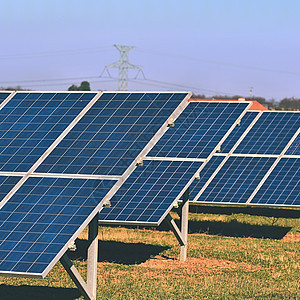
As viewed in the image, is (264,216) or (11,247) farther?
(264,216)

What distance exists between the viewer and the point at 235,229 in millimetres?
38719

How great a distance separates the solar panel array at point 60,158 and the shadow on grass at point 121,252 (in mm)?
7747

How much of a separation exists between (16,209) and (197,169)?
9.91 m

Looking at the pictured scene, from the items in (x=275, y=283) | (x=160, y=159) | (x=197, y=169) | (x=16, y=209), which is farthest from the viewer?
(x=160, y=159)

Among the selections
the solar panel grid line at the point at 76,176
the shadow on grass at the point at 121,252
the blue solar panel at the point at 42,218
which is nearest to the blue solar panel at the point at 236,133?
the shadow on grass at the point at 121,252

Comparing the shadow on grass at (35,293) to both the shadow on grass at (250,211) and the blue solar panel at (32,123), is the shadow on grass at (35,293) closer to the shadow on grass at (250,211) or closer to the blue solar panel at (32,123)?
the blue solar panel at (32,123)

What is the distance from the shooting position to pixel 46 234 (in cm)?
1725

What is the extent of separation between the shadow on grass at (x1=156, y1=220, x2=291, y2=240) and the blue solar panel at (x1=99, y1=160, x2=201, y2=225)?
400 inches

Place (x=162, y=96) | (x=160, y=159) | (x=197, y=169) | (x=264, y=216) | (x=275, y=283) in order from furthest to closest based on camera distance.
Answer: (x=264, y=216) → (x=160, y=159) → (x=197, y=169) → (x=275, y=283) → (x=162, y=96)

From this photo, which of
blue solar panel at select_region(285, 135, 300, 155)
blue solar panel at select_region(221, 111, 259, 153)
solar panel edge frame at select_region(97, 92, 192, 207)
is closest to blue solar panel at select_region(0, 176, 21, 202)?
solar panel edge frame at select_region(97, 92, 192, 207)

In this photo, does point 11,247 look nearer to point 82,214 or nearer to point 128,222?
point 82,214

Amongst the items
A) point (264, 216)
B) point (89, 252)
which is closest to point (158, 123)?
point (89, 252)

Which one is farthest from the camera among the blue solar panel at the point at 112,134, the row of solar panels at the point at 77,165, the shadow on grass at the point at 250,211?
the shadow on grass at the point at 250,211

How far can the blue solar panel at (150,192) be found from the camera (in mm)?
25750
